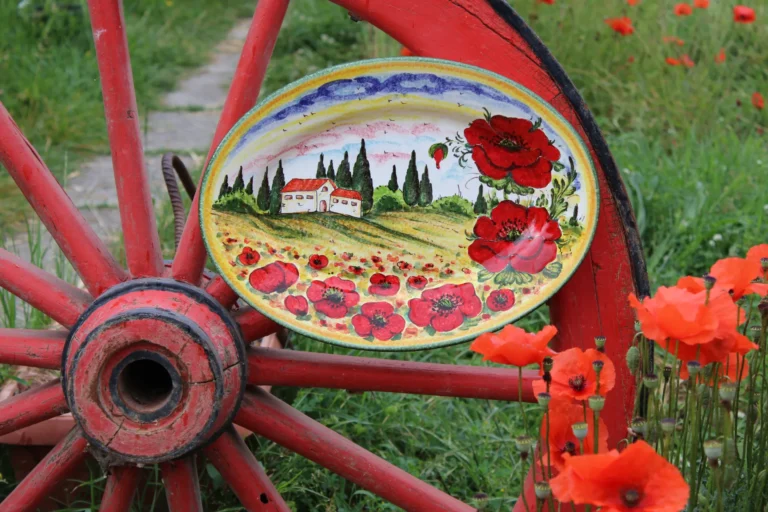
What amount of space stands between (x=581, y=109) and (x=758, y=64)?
310 cm

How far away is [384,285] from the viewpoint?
1.38 meters

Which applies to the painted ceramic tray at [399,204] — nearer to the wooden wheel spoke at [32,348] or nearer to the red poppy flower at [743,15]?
the wooden wheel spoke at [32,348]

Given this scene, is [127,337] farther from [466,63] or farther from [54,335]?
[466,63]

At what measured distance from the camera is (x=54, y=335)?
1.39 metres

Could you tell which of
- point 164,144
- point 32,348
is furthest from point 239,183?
point 164,144

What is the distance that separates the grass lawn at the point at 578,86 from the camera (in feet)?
6.39

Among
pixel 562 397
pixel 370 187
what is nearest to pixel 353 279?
pixel 370 187

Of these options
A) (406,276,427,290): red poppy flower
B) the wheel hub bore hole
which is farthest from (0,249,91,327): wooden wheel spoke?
(406,276,427,290): red poppy flower

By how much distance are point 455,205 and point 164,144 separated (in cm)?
276

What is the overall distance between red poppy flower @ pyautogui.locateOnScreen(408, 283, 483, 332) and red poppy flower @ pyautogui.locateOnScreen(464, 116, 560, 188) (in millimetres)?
174

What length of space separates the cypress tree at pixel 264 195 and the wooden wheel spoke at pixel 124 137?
0.17 metres

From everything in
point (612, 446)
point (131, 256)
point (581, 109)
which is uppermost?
point (581, 109)

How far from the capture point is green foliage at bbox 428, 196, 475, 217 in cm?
138

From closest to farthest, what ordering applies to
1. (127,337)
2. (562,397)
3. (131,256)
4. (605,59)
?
(562,397) < (127,337) < (131,256) < (605,59)
